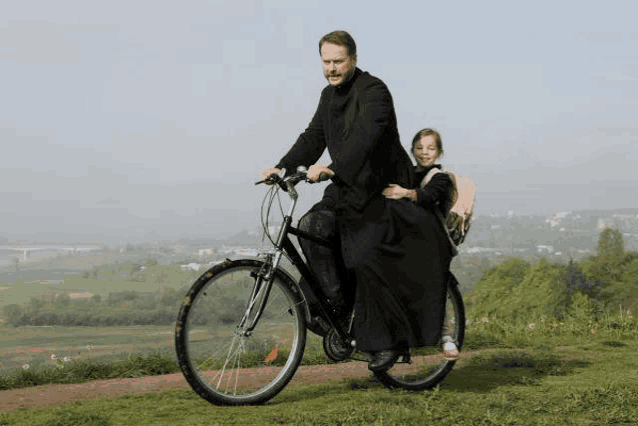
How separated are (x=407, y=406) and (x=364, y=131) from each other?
5.65 ft

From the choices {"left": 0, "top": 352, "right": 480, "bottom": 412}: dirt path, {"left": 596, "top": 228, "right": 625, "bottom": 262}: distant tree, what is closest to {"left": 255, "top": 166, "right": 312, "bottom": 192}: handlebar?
{"left": 0, "top": 352, "right": 480, "bottom": 412}: dirt path

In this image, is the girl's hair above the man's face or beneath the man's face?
beneath

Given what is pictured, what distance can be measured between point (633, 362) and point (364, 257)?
3.21m

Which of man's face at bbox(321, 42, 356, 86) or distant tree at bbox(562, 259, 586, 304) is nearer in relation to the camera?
man's face at bbox(321, 42, 356, 86)

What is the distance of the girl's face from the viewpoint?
18.2ft

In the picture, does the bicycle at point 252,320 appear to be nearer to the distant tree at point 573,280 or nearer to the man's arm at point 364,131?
the man's arm at point 364,131

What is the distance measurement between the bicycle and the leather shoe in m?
0.16

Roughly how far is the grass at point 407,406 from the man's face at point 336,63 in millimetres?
2031

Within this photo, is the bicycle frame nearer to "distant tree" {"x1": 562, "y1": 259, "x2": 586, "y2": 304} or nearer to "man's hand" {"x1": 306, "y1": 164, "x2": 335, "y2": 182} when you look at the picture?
"man's hand" {"x1": 306, "y1": 164, "x2": 335, "y2": 182}

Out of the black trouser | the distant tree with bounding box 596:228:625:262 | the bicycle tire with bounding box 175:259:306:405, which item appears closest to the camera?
the bicycle tire with bounding box 175:259:306:405

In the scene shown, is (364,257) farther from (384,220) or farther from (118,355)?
(118,355)

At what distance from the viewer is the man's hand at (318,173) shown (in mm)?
4922

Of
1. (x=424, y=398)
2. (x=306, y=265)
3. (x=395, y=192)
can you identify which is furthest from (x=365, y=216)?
(x=424, y=398)

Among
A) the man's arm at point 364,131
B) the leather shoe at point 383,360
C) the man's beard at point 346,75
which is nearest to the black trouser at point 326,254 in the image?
the man's arm at point 364,131
